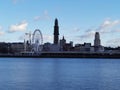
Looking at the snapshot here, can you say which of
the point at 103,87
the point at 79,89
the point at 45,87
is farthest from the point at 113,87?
the point at 45,87

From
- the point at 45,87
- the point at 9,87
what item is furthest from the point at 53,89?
the point at 9,87

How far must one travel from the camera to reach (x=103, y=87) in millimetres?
52938

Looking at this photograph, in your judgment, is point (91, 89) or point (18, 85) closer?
point (91, 89)

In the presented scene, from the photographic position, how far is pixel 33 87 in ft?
173

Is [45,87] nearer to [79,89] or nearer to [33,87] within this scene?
[33,87]

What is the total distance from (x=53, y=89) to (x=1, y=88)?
6.52 m

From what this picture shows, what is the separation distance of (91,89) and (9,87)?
1049 centimetres

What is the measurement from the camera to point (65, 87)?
5225cm

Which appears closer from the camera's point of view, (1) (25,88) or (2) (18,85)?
(1) (25,88)

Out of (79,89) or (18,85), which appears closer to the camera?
(79,89)

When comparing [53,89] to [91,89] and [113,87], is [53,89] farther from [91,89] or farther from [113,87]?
[113,87]

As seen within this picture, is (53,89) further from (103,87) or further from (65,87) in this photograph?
(103,87)

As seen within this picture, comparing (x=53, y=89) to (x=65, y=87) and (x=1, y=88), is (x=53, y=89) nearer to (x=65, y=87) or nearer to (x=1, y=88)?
(x=65, y=87)

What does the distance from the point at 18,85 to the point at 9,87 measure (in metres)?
2.60
